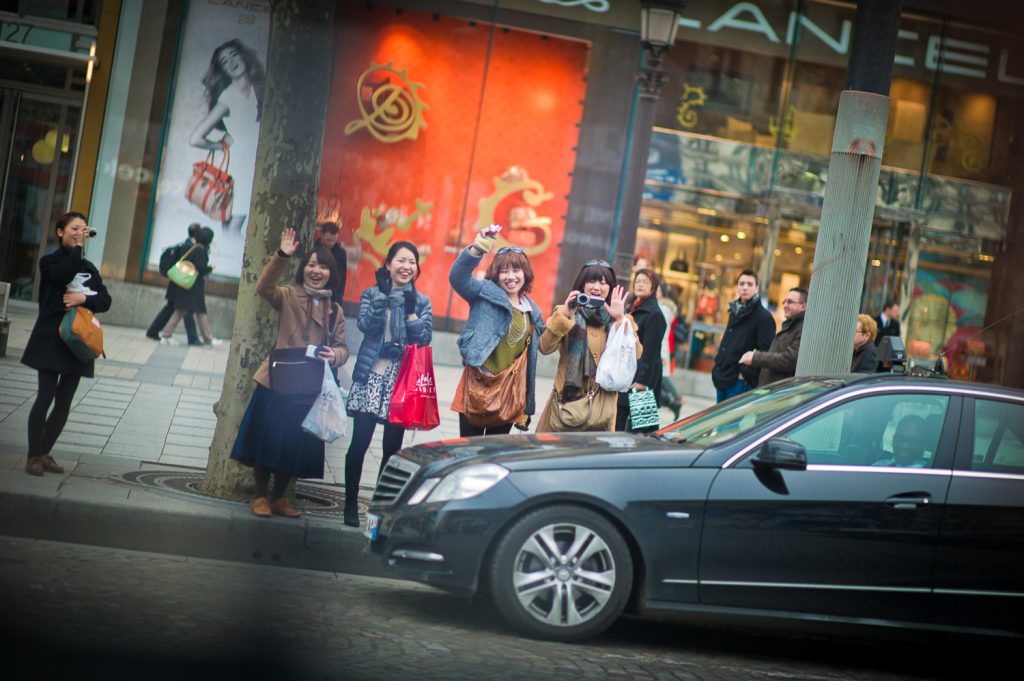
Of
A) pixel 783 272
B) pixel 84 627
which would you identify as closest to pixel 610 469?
pixel 84 627

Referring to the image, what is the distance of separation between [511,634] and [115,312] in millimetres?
13468

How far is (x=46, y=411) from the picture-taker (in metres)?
7.58

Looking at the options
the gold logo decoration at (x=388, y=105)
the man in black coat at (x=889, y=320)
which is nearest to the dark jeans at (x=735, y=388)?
the man in black coat at (x=889, y=320)

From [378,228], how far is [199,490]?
11.4 m

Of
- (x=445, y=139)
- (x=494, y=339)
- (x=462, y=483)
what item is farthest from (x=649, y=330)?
(x=445, y=139)

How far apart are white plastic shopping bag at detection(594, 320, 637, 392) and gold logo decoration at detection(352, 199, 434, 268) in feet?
37.7

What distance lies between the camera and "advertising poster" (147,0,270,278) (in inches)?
722

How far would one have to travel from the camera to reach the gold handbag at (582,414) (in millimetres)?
7569

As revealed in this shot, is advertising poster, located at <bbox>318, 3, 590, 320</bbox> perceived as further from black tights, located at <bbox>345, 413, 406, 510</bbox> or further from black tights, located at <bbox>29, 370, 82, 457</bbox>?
black tights, located at <bbox>345, 413, 406, 510</bbox>

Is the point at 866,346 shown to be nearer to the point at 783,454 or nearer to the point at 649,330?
the point at 649,330

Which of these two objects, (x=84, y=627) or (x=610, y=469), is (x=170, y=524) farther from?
(x=610, y=469)

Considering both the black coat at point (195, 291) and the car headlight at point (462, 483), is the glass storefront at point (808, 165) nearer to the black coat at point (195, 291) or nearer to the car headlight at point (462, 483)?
the black coat at point (195, 291)

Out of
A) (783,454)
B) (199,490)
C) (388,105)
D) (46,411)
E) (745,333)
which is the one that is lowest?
(199,490)

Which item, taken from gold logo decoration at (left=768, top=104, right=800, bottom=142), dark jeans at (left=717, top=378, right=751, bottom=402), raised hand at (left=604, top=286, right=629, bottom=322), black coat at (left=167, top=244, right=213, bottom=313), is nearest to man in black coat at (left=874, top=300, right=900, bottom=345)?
gold logo decoration at (left=768, top=104, right=800, bottom=142)
